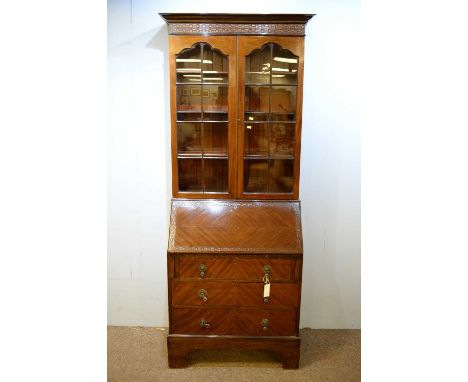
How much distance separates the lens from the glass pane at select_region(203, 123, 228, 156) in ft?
9.38

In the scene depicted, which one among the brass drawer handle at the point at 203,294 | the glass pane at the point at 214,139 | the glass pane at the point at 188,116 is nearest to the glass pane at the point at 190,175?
the glass pane at the point at 214,139

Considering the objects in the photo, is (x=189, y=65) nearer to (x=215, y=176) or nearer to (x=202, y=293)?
(x=215, y=176)

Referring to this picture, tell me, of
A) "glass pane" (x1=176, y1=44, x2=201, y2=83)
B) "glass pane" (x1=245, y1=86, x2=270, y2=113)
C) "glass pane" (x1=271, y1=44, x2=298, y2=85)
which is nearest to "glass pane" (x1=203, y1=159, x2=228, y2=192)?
"glass pane" (x1=245, y1=86, x2=270, y2=113)

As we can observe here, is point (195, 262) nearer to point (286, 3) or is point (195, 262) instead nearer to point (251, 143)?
point (251, 143)

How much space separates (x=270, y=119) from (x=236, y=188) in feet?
1.69

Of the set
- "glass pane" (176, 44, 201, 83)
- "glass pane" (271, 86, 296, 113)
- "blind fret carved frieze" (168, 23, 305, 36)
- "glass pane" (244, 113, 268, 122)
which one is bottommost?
"glass pane" (244, 113, 268, 122)

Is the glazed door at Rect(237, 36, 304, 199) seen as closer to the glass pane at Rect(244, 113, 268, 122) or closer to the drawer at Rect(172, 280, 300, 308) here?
the glass pane at Rect(244, 113, 268, 122)

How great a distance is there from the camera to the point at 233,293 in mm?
2730

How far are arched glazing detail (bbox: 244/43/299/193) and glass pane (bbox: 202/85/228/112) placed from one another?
0.14m

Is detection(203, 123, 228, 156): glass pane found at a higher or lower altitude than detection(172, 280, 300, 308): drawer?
higher

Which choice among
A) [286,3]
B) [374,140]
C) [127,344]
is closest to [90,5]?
[374,140]

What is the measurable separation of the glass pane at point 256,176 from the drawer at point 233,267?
497 millimetres

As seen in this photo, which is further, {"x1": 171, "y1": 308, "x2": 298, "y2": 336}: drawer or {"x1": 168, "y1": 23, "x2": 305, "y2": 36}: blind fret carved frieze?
{"x1": 171, "y1": 308, "x2": 298, "y2": 336}: drawer

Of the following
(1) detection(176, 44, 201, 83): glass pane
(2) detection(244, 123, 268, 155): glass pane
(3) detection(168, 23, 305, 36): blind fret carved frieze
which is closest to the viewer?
(3) detection(168, 23, 305, 36): blind fret carved frieze
